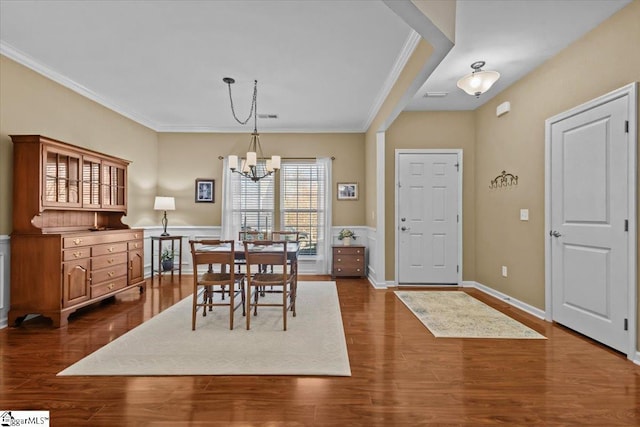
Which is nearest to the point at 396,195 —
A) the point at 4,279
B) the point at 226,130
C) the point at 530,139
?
the point at 530,139

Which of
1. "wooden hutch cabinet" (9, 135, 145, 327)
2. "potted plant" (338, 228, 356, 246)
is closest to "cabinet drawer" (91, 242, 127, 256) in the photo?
"wooden hutch cabinet" (9, 135, 145, 327)

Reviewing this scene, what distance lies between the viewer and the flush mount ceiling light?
3.63 m

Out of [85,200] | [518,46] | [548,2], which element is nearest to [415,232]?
[518,46]

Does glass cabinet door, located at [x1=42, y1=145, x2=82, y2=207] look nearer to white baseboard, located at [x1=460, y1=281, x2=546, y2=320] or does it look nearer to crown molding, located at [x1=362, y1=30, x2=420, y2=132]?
crown molding, located at [x1=362, y1=30, x2=420, y2=132]

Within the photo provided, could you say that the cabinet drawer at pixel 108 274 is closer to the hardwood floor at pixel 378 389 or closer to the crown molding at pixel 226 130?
the hardwood floor at pixel 378 389

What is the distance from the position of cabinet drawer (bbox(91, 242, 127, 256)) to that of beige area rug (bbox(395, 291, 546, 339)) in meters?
3.78

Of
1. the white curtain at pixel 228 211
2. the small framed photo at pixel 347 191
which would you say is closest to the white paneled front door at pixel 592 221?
the small framed photo at pixel 347 191

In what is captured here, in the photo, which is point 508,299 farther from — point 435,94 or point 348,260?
point 435,94

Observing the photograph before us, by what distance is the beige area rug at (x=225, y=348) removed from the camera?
243cm

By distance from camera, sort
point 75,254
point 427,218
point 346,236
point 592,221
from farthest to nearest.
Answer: point 346,236, point 427,218, point 75,254, point 592,221

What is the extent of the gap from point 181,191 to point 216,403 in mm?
5159

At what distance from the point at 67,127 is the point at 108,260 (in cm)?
180

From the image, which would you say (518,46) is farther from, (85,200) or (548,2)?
(85,200)

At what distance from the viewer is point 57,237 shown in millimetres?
3361
